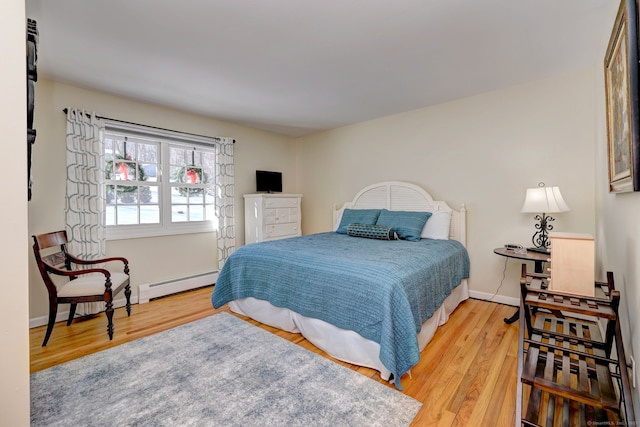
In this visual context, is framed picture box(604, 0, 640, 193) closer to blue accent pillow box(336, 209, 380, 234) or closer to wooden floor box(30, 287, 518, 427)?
wooden floor box(30, 287, 518, 427)

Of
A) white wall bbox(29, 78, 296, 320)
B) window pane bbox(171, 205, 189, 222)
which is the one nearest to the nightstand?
white wall bbox(29, 78, 296, 320)

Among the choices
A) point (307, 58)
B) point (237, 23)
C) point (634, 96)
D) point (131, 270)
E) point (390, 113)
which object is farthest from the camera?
point (390, 113)

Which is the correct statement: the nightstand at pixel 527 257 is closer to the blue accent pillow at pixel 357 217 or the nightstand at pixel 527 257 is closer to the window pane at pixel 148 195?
the blue accent pillow at pixel 357 217

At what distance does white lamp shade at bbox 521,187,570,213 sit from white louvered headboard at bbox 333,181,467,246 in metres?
0.85

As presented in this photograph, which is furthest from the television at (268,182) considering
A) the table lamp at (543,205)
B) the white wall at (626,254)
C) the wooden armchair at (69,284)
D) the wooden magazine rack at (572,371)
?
the white wall at (626,254)

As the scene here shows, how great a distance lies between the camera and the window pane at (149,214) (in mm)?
3562

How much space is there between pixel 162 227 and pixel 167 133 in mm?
1227

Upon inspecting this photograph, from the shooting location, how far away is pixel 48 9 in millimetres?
1813

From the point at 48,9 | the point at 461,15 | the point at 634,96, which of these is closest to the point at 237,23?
the point at 48,9

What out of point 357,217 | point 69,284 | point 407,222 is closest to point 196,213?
point 69,284

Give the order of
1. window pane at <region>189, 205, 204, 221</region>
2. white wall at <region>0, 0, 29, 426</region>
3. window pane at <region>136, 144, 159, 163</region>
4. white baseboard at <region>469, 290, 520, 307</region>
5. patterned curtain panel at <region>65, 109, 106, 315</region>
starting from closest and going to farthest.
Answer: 1. white wall at <region>0, 0, 29, 426</region>
2. patterned curtain panel at <region>65, 109, 106, 315</region>
3. white baseboard at <region>469, 290, 520, 307</region>
4. window pane at <region>136, 144, 159, 163</region>
5. window pane at <region>189, 205, 204, 221</region>

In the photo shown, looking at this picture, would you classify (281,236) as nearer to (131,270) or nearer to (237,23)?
(131,270)

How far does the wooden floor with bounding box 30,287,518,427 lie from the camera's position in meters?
1.60

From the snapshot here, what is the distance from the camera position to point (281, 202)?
4.55 m
